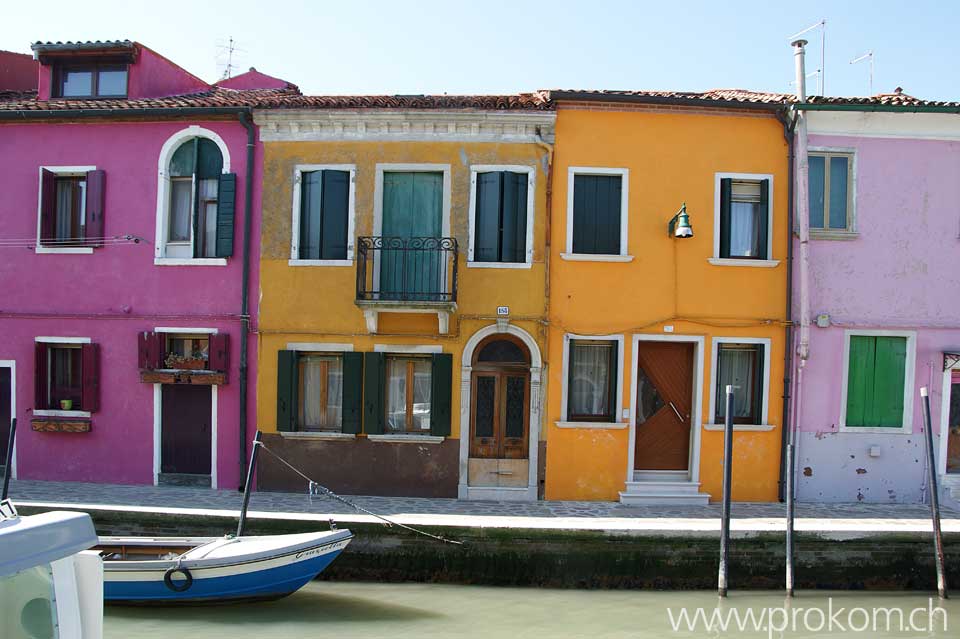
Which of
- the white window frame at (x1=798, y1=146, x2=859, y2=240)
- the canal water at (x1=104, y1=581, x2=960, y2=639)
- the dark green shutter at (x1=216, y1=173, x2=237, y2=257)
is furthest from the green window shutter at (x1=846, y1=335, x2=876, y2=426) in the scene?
the dark green shutter at (x1=216, y1=173, x2=237, y2=257)

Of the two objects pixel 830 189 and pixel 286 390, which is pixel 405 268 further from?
pixel 830 189

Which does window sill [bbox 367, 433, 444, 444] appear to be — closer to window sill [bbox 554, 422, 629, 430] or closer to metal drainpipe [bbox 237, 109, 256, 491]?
window sill [bbox 554, 422, 629, 430]

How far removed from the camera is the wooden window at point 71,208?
12531 mm

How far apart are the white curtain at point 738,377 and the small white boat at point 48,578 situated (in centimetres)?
1028

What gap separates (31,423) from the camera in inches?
494

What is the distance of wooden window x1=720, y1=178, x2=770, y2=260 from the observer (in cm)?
1201

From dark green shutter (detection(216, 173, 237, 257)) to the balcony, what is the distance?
2307 millimetres

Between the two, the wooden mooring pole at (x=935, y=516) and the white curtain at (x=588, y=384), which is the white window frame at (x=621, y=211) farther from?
the wooden mooring pole at (x=935, y=516)

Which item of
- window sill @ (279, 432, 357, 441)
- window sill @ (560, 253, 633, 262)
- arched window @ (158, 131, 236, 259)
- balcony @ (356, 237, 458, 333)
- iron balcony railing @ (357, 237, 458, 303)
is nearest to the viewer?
balcony @ (356, 237, 458, 333)

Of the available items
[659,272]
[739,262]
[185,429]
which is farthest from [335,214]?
[739,262]

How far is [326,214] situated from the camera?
12.1m

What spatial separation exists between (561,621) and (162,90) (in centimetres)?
1210

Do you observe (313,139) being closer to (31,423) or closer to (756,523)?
(31,423)

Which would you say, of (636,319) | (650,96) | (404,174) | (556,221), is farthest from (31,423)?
(650,96)
